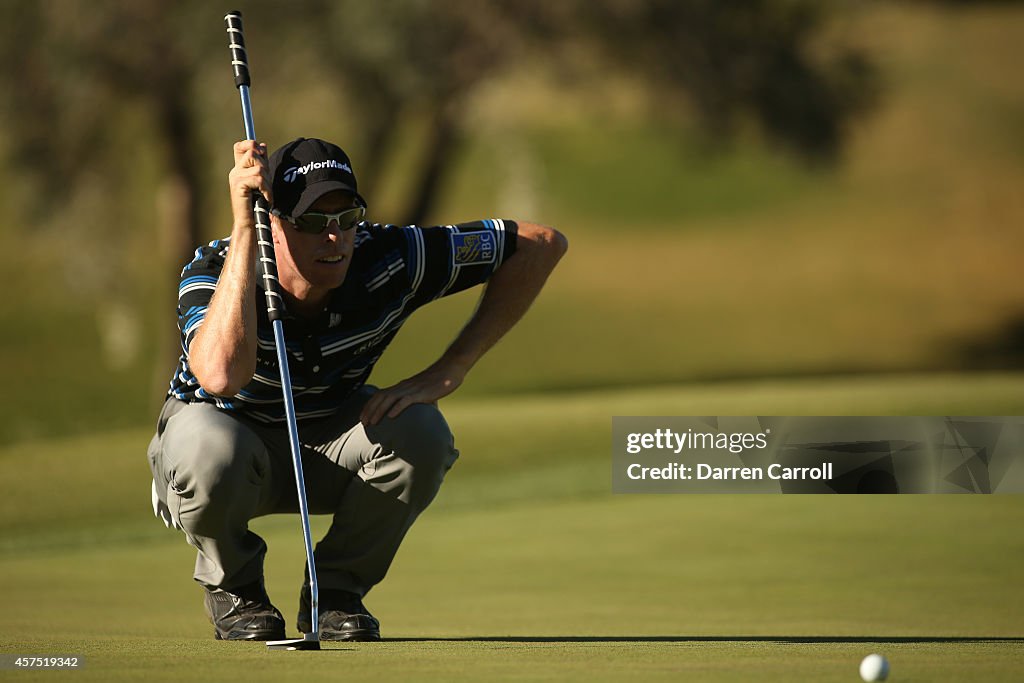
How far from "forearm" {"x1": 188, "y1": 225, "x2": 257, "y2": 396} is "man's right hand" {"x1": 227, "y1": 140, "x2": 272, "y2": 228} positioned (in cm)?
4

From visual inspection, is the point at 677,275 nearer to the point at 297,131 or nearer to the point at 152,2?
the point at 297,131

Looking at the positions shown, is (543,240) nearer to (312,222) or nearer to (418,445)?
(418,445)

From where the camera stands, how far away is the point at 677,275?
3997cm

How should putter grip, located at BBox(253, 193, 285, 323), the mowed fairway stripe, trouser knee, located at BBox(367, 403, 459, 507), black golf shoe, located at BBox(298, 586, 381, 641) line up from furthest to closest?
trouser knee, located at BBox(367, 403, 459, 507) < black golf shoe, located at BBox(298, 586, 381, 641) < putter grip, located at BBox(253, 193, 285, 323) < the mowed fairway stripe

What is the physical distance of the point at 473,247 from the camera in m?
5.08

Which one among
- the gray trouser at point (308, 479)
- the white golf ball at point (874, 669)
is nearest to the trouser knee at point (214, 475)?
the gray trouser at point (308, 479)

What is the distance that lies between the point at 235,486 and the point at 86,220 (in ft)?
53.5

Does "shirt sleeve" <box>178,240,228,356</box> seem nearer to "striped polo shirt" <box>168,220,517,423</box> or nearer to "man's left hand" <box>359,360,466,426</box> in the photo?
"striped polo shirt" <box>168,220,517,423</box>

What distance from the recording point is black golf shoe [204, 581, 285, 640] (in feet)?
15.1

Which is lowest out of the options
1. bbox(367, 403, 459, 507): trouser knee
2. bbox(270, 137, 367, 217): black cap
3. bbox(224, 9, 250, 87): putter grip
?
bbox(367, 403, 459, 507): trouser knee

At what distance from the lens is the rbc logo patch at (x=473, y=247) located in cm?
504

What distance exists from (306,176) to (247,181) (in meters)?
0.25

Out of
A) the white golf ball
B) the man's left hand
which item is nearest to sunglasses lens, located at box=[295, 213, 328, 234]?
the man's left hand

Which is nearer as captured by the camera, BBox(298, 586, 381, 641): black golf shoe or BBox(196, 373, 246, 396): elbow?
BBox(196, 373, 246, 396): elbow
